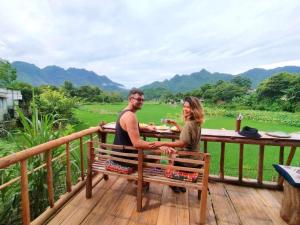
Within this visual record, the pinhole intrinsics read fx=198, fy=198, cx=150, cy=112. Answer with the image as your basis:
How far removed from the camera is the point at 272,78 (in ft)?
65.6

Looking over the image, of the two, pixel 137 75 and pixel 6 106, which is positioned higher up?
pixel 137 75

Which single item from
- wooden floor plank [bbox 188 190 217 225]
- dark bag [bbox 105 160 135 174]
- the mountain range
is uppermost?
the mountain range

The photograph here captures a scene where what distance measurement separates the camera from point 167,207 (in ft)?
6.47

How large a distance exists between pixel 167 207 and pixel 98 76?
10527cm

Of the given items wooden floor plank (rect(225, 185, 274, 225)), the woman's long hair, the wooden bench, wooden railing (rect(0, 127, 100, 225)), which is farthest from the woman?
wooden railing (rect(0, 127, 100, 225))

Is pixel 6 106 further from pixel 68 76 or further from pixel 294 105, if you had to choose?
pixel 68 76

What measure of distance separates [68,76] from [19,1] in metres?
95.2

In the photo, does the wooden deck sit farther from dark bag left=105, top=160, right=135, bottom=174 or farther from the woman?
the woman

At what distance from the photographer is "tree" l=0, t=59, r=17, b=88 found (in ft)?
65.5

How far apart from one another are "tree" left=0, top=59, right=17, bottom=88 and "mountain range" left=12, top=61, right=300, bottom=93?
16333mm

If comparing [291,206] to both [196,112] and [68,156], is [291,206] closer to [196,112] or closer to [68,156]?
[196,112]

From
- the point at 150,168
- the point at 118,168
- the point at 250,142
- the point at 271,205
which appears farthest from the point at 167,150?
the point at 271,205

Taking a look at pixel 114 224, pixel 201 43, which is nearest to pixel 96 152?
pixel 114 224

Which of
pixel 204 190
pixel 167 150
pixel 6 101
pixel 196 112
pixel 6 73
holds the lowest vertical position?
pixel 204 190
